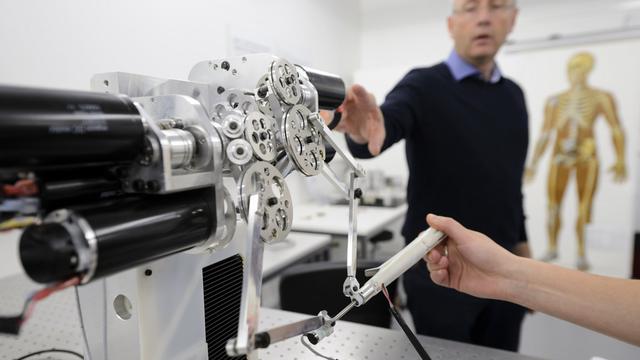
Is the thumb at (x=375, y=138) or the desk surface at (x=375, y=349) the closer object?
the desk surface at (x=375, y=349)

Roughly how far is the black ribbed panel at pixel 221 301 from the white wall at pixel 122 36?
1.31ft

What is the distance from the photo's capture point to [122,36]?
154 cm

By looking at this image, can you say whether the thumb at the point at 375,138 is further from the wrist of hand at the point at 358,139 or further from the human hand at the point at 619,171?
the human hand at the point at 619,171

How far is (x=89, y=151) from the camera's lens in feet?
1.23

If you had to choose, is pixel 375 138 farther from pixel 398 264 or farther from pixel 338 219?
pixel 338 219

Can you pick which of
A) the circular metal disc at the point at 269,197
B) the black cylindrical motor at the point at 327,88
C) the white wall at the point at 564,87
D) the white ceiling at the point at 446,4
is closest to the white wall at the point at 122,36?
the black cylindrical motor at the point at 327,88

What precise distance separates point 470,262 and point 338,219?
5.26ft

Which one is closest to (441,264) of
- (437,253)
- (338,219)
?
(437,253)

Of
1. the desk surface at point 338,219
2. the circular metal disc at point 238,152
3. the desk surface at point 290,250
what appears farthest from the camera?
the desk surface at point 338,219

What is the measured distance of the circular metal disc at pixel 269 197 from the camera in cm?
51

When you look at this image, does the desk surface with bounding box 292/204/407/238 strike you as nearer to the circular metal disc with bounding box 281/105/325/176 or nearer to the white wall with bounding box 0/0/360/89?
the white wall with bounding box 0/0/360/89

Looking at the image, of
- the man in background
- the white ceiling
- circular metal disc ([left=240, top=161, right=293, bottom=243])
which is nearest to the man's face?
the man in background

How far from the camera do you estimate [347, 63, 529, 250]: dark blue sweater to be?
1.28 m

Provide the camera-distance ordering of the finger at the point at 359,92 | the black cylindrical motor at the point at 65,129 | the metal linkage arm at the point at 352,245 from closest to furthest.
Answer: the black cylindrical motor at the point at 65,129 → the metal linkage arm at the point at 352,245 → the finger at the point at 359,92
